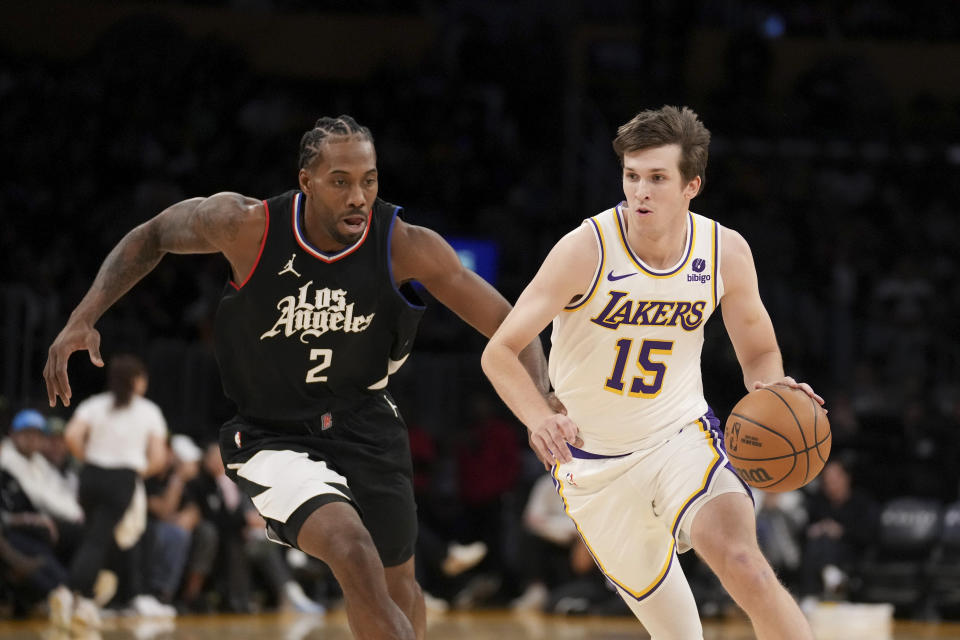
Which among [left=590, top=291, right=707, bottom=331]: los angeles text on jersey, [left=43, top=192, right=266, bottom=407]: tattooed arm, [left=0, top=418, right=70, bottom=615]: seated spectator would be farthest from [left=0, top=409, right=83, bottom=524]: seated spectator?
[left=590, top=291, right=707, bottom=331]: los angeles text on jersey

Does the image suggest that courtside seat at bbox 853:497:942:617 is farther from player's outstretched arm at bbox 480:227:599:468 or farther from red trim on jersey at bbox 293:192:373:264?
red trim on jersey at bbox 293:192:373:264

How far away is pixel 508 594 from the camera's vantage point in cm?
1162

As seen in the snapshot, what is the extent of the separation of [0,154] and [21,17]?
11.4 ft

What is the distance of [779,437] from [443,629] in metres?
5.73

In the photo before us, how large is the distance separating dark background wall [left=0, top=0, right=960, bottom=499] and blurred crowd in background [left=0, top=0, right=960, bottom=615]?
35 millimetres

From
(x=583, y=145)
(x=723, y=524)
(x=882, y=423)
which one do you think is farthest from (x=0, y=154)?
(x=723, y=524)

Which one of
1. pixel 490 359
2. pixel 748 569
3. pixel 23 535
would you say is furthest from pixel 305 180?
pixel 23 535

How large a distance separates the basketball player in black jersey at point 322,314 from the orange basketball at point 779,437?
2.62 feet

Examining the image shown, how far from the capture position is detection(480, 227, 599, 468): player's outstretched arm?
4523 mm

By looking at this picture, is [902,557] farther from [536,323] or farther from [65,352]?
[65,352]

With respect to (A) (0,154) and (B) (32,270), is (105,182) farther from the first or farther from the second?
(B) (32,270)

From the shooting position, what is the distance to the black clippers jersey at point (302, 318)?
16.1 ft

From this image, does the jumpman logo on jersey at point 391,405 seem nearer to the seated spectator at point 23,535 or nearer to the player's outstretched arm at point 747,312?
the player's outstretched arm at point 747,312

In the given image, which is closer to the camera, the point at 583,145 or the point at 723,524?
the point at 723,524
